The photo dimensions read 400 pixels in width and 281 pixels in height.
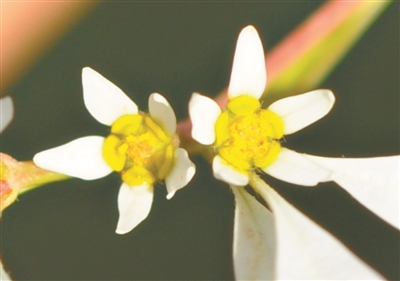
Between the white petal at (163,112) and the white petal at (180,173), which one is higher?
the white petal at (163,112)

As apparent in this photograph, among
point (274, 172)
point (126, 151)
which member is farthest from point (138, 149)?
point (274, 172)

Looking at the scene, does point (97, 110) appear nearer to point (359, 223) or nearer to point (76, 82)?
point (76, 82)

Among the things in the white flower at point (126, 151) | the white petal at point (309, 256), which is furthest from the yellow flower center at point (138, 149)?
the white petal at point (309, 256)

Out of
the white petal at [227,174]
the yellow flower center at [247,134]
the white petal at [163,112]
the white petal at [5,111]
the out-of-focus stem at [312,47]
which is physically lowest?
the white petal at [5,111]

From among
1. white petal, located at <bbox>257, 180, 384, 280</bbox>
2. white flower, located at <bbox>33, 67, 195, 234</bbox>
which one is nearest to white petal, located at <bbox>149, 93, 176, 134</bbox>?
white flower, located at <bbox>33, 67, 195, 234</bbox>

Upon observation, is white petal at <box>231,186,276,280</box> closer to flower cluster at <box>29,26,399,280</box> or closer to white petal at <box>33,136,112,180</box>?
flower cluster at <box>29,26,399,280</box>

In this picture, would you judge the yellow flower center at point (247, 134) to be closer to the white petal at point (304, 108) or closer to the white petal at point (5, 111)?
the white petal at point (304, 108)
